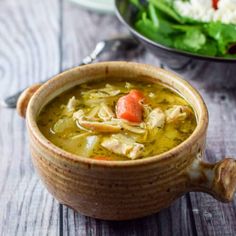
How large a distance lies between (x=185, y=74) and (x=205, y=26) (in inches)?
8.5

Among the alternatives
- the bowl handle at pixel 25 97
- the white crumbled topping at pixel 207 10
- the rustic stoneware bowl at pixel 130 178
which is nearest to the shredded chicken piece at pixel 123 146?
the rustic stoneware bowl at pixel 130 178

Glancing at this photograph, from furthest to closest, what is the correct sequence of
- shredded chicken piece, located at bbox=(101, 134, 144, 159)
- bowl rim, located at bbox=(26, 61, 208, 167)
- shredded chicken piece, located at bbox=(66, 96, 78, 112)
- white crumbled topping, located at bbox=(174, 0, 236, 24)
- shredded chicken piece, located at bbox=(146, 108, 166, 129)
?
1. white crumbled topping, located at bbox=(174, 0, 236, 24)
2. shredded chicken piece, located at bbox=(66, 96, 78, 112)
3. shredded chicken piece, located at bbox=(146, 108, 166, 129)
4. shredded chicken piece, located at bbox=(101, 134, 144, 159)
5. bowl rim, located at bbox=(26, 61, 208, 167)

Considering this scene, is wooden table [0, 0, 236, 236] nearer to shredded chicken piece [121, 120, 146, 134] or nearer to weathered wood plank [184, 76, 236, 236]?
weathered wood plank [184, 76, 236, 236]

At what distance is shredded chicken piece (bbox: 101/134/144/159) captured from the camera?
1.49 m

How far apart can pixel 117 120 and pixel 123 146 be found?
0.13 meters

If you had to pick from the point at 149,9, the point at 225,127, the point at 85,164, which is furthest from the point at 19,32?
the point at 85,164

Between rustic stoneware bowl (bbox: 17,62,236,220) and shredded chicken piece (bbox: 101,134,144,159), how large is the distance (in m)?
0.10

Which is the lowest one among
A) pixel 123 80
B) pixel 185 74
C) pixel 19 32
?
pixel 19 32

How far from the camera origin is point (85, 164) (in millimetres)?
1383

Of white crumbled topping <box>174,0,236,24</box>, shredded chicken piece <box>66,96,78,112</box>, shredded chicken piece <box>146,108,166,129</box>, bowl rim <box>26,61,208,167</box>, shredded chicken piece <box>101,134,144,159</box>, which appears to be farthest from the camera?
white crumbled topping <box>174,0,236,24</box>

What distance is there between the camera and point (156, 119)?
63.1 inches

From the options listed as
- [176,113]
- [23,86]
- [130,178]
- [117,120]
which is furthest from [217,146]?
[23,86]

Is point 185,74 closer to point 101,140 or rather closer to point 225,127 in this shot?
point 225,127

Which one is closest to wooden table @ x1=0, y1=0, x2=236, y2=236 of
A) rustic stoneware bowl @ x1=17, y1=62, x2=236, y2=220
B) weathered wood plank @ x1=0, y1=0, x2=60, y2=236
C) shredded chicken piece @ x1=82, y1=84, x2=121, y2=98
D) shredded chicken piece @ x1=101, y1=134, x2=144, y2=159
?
weathered wood plank @ x1=0, y1=0, x2=60, y2=236
